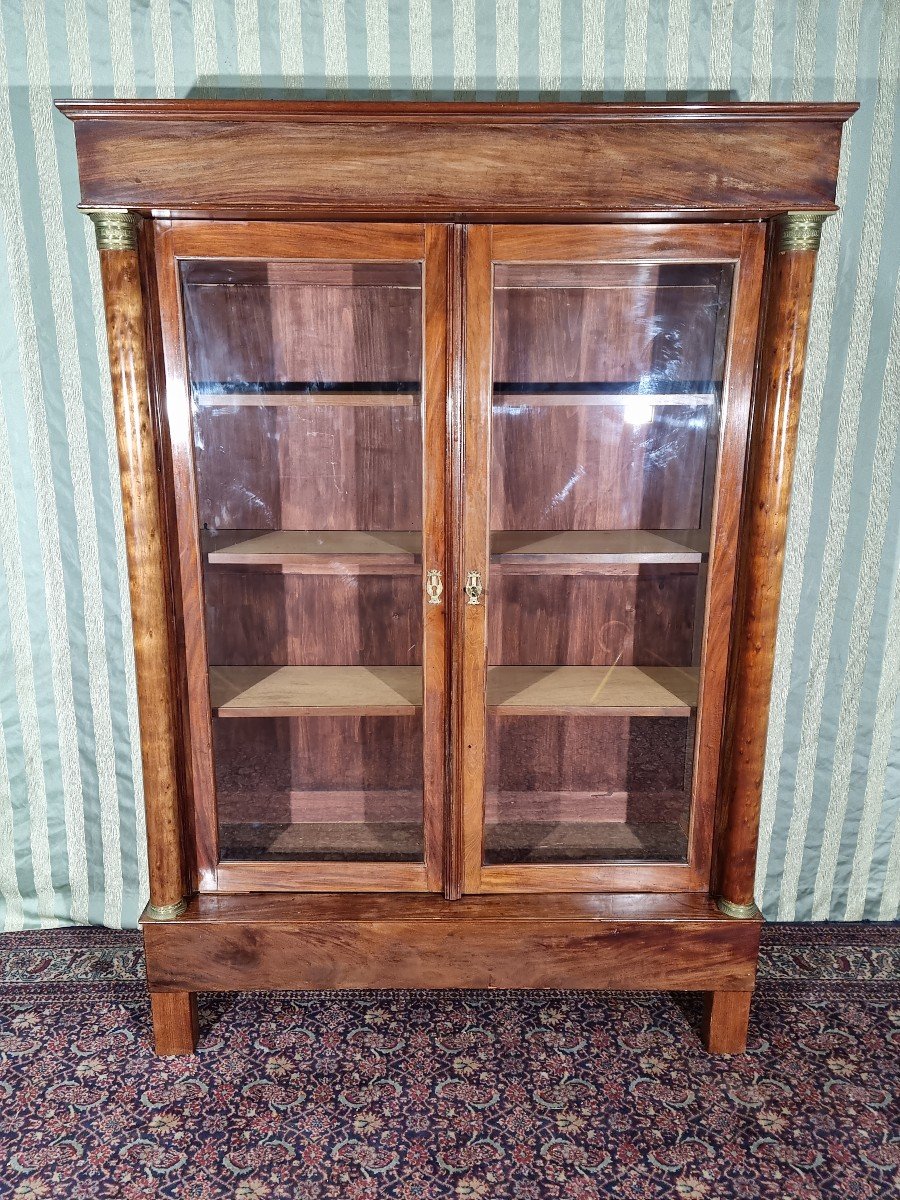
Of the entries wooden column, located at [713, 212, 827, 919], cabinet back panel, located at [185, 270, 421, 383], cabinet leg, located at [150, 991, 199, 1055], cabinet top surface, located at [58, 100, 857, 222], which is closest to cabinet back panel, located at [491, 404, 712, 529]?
wooden column, located at [713, 212, 827, 919]

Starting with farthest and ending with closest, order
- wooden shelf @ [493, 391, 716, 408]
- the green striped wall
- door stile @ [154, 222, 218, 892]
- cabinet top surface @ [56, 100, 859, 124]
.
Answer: the green striped wall
wooden shelf @ [493, 391, 716, 408]
door stile @ [154, 222, 218, 892]
cabinet top surface @ [56, 100, 859, 124]

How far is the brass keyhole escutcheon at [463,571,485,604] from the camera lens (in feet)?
4.33

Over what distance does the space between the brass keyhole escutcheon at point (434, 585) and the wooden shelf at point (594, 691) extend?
0.16 metres

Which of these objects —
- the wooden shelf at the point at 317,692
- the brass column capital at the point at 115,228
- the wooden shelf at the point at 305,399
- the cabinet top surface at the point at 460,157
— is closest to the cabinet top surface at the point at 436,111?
the cabinet top surface at the point at 460,157

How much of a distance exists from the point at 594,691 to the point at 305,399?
2.33 ft

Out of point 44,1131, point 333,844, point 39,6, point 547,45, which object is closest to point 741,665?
point 333,844

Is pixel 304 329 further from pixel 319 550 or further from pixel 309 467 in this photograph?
pixel 319 550

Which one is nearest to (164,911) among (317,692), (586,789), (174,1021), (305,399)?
(174,1021)

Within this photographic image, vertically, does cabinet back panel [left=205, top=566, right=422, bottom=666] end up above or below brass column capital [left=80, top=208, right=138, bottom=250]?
below

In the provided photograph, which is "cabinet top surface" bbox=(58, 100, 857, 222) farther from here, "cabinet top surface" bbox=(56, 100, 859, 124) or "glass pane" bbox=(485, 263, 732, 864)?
"glass pane" bbox=(485, 263, 732, 864)

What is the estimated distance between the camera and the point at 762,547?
129 centimetres

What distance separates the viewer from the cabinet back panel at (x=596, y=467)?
1.35 meters

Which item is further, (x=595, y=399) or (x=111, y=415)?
(x=111, y=415)

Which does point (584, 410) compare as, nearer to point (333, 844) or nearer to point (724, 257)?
point (724, 257)
